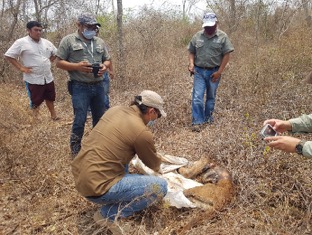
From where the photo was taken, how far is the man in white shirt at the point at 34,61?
4625 millimetres

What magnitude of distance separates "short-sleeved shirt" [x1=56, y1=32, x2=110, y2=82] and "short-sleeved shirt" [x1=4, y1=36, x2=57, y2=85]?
4.44 ft

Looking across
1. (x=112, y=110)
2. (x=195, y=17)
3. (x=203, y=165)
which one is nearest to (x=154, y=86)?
(x=203, y=165)

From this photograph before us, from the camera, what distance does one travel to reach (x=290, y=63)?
5418mm

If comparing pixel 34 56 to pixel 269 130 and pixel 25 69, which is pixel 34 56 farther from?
pixel 269 130

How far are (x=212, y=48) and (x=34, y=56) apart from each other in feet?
8.45

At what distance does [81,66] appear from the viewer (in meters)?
3.46

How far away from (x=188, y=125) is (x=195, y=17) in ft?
30.3

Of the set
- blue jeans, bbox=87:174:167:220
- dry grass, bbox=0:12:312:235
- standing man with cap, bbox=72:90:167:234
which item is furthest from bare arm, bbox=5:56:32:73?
blue jeans, bbox=87:174:167:220

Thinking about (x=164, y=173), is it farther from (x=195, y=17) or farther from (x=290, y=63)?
(x=195, y=17)

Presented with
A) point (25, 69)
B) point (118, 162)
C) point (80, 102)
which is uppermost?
point (25, 69)

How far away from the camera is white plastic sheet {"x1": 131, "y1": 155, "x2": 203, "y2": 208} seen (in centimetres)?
264

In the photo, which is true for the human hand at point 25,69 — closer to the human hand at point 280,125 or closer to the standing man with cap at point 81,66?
the standing man with cap at point 81,66

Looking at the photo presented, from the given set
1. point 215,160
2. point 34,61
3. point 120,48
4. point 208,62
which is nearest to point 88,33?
point 34,61

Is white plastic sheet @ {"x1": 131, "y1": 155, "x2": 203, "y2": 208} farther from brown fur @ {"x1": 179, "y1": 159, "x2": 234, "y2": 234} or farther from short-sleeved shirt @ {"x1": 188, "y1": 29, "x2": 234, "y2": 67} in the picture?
short-sleeved shirt @ {"x1": 188, "y1": 29, "x2": 234, "y2": 67}
